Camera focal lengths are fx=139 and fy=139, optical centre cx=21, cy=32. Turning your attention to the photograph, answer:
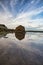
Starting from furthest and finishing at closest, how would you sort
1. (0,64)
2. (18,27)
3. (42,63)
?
(18,27) < (42,63) < (0,64)

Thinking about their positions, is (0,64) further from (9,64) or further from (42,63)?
(42,63)

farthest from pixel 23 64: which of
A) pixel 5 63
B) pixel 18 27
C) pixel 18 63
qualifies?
pixel 18 27

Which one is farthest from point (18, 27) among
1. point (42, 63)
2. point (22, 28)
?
point (42, 63)

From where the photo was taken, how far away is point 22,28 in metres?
112

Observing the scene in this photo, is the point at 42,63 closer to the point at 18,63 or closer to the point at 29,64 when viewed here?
the point at 29,64

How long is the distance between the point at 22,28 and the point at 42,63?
103476 mm

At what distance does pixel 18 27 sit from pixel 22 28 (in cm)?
333

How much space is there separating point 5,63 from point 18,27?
4080 inches

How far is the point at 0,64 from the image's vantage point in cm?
820

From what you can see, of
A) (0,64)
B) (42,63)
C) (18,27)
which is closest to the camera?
(0,64)

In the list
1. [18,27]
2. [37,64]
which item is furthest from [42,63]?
[18,27]

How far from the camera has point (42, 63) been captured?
8906 millimetres

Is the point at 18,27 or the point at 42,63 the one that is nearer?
the point at 42,63

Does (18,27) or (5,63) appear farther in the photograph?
(18,27)
